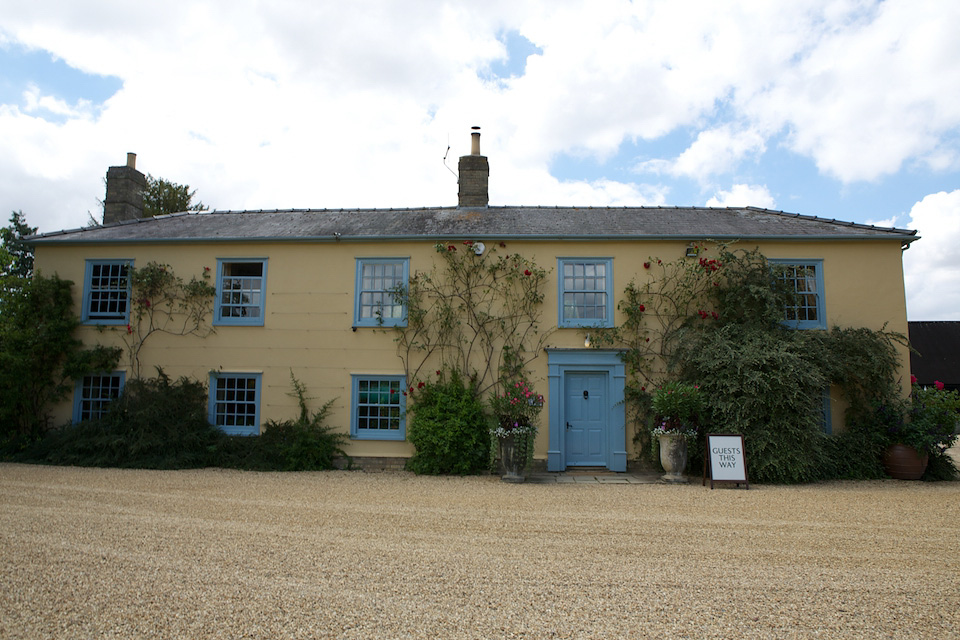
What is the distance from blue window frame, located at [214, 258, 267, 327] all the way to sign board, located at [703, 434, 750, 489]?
8.78 meters

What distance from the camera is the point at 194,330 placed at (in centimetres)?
1204

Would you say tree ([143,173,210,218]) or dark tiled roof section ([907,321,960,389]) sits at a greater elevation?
tree ([143,173,210,218])

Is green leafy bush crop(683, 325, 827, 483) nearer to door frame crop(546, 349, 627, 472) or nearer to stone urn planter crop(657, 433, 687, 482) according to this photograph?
stone urn planter crop(657, 433, 687, 482)

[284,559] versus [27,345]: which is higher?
[27,345]

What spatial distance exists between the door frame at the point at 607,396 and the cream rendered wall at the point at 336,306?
0.51 ft

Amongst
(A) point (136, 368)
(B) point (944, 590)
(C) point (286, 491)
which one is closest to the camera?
(B) point (944, 590)

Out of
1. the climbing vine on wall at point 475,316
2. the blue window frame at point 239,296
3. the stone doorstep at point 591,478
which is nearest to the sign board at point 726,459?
the stone doorstep at point 591,478

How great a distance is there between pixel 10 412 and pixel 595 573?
11717mm

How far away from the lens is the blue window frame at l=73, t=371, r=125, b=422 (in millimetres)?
11992

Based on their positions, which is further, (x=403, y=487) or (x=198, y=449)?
(x=198, y=449)

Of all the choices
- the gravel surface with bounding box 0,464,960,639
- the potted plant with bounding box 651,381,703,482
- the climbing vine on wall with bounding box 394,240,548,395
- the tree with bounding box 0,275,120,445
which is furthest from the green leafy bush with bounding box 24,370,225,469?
the potted plant with bounding box 651,381,703,482

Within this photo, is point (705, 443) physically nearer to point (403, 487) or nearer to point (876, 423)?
point (876, 423)

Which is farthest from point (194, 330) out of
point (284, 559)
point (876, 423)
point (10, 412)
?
point (876, 423)

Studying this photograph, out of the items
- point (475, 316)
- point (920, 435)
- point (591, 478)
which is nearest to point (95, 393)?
point (475, 316)
